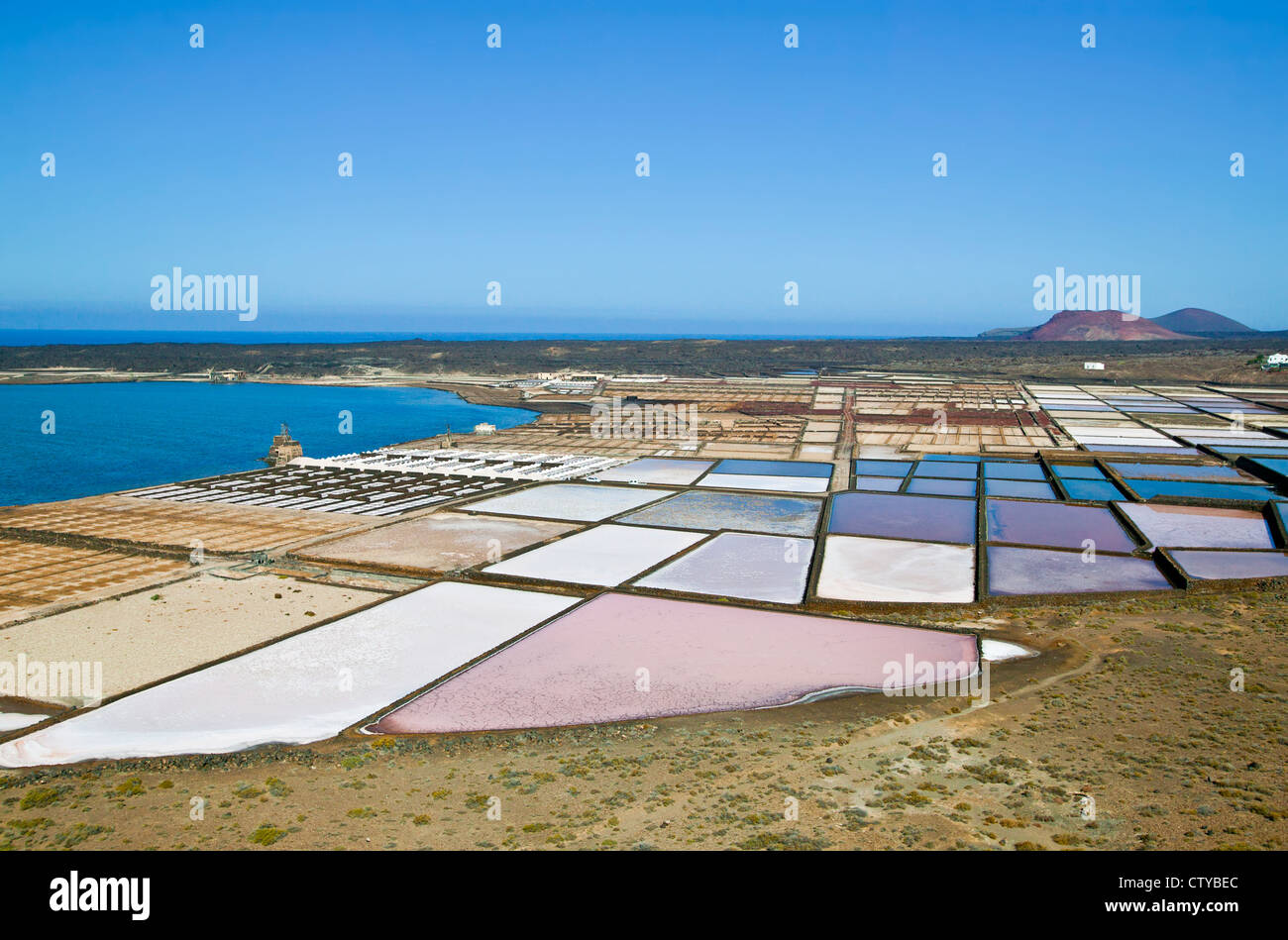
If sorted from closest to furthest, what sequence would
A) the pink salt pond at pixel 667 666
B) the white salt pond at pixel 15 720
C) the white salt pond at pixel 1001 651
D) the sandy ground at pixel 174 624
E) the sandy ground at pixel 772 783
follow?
the sandy ground at pixel 772 783 → the white salt pond at pixel 15 720 → the pink salt pond at pixel 667 666 → the sandy ground at pixel 174 624 → the white salt pond at pixel 1001 651

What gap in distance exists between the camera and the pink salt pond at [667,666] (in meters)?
14.4

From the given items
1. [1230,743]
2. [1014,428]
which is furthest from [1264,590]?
[1014,428]

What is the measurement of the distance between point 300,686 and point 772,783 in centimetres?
898

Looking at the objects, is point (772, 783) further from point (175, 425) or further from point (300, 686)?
point (175, 425)

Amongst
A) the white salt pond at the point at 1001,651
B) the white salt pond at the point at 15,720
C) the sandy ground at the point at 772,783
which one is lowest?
the sandy ground at the point at 772,783

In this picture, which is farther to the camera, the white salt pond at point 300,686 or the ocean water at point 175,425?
the ocean water at point 175,425

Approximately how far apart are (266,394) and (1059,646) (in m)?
89.8

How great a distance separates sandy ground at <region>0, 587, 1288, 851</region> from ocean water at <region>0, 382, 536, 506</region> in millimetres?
30498

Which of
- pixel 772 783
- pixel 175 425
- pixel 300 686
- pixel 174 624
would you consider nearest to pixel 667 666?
pixel 772 783

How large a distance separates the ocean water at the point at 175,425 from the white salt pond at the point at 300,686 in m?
25.2

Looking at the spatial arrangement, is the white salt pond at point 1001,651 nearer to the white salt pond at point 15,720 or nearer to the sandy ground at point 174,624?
the sandy ground at point 174,624

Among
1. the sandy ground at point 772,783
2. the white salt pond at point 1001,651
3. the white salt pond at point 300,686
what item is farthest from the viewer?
the white salt pond at point 1001,651

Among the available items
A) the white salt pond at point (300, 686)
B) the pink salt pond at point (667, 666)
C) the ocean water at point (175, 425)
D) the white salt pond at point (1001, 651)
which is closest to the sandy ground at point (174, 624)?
the white salt pond at point (300, 686)
